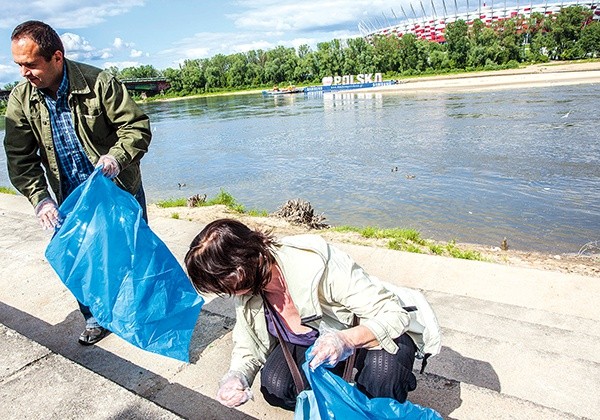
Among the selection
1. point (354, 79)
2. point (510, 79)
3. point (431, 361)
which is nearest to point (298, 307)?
point (431, 361)

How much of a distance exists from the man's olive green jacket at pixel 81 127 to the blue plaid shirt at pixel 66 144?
0.03m

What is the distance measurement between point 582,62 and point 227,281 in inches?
2381

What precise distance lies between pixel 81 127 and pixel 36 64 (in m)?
0.37

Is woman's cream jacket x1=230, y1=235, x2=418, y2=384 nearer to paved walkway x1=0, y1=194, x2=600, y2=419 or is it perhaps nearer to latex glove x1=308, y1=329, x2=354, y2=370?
latex glove x1=308, y1=329, x2=354, y2=370

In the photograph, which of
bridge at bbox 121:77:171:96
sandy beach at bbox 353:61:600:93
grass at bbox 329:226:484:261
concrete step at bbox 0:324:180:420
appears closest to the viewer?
concrete step at bbox 0:324:180:420

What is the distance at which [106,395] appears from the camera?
1.89 meters

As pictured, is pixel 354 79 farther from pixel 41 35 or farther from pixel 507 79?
pixel 41 35

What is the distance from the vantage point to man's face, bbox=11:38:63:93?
6.83ft

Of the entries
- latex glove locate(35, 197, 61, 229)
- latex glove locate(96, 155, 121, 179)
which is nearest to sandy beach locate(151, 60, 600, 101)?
latex glove locate(96, 155, 121, 179)

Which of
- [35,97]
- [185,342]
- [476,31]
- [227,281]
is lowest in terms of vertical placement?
[185,342]

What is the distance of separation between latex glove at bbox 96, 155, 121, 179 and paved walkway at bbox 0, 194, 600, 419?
34.8 inches

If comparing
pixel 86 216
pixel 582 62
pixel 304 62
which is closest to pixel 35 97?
pixel 86 216

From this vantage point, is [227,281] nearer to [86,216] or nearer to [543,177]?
[86,216]

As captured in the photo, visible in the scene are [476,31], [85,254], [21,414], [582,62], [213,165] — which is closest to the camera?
[21,414]
